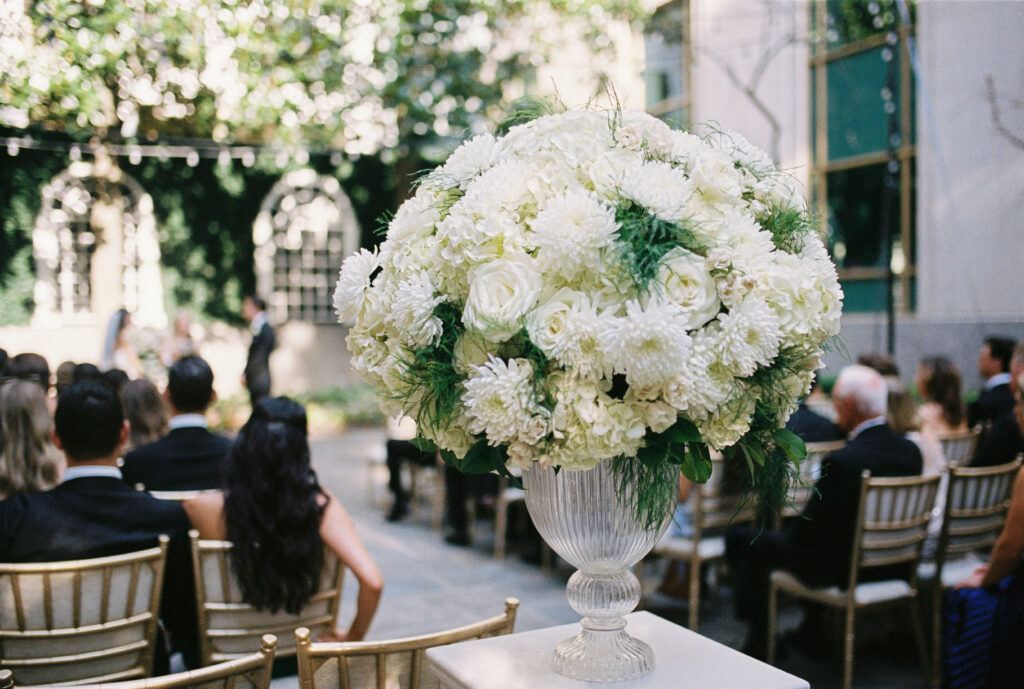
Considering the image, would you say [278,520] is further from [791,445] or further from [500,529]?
[500,529]

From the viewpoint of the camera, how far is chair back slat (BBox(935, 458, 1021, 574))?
419 cm

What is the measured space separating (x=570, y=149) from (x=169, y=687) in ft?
4.35

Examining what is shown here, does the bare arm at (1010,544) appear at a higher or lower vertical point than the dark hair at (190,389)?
lower

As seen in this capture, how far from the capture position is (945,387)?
576 cm

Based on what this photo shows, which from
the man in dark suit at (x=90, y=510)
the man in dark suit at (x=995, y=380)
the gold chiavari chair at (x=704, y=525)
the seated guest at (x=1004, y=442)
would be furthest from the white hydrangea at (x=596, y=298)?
the man in dark suit at (x=995, y=380)

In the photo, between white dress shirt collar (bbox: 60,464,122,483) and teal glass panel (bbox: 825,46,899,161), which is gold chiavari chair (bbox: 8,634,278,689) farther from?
teal glass panel (bbox: 825,46,899,161)

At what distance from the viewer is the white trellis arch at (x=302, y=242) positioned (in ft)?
55.9

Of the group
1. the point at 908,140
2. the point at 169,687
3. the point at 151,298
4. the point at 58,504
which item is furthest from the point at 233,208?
the point at 169,687

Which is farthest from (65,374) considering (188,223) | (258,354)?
(188,223)

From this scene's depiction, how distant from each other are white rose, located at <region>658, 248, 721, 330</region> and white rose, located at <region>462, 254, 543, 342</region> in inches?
8.4

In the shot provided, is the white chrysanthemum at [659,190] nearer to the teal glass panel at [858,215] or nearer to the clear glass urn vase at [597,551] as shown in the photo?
the clear glass urn vase at [597,551]

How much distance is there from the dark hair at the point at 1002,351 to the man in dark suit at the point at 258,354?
26.2ft

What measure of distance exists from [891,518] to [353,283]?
3420 millimetres

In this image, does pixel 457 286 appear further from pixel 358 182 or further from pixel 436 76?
pixel 358 182
